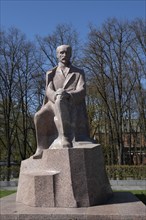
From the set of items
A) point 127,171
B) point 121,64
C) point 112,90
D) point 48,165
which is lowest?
point 127,171

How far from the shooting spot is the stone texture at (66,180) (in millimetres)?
6461

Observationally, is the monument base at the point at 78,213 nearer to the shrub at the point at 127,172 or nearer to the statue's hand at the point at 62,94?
the statue's hand at the point at 62,94

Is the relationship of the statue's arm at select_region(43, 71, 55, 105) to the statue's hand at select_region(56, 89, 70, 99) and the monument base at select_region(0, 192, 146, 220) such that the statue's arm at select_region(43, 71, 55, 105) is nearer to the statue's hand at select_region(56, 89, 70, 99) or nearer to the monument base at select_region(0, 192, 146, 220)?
the statue's hand at select_region(56, 89, 70, 99)

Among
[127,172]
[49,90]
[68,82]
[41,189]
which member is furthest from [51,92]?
[127,172]

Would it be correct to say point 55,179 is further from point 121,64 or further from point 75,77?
point 121,64

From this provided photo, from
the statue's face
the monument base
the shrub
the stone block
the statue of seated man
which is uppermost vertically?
the statue's face

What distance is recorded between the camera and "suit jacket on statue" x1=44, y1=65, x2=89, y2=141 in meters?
7.69

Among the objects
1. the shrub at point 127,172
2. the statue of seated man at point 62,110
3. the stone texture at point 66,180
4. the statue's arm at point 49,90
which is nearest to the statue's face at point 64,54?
the statue of seated man at point 62,110

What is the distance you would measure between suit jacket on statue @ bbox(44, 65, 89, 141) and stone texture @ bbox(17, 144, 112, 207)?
2.45 feet

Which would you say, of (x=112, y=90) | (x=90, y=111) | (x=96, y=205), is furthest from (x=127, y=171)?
(x=96, y=205)

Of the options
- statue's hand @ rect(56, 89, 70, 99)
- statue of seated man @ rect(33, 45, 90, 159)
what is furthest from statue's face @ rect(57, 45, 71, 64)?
statue's hand @ rect(56, 89, 70, 99)

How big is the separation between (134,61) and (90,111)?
22.4 ft

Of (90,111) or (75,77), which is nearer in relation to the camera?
(75,77)

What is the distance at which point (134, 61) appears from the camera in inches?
1024
